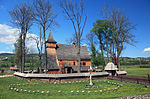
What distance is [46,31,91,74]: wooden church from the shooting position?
3384 centimetres

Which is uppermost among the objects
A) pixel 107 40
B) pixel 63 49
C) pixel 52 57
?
pixel 107 40

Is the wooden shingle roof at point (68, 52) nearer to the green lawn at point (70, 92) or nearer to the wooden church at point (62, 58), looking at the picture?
the wooden church at point (62, 58)

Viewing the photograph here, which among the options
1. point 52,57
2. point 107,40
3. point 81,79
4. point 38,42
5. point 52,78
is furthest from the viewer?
point 107,40

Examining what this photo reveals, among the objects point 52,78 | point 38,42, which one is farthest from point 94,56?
point 52,78

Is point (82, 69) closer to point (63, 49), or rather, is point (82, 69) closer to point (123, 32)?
point (63, 49)

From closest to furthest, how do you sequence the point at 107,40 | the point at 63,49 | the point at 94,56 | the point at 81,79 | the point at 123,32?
the point at 81,79 < the point at 123,32 < the point at 63,49 < the point at 107,40 < the point at 94,56

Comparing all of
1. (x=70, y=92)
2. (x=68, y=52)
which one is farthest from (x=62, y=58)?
(x=70, y=92)

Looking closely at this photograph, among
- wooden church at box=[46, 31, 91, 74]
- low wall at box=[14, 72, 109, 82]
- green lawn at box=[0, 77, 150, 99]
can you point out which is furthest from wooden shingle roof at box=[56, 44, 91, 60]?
green lawn at box=[0, 77, 150, 99]

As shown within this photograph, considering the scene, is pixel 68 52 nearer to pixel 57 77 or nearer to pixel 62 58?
pixel 62 58

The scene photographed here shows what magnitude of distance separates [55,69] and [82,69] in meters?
8.36

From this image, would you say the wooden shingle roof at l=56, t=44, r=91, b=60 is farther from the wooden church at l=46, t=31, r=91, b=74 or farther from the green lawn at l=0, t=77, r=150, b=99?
the green lawn at l=0, t=77, r=150, b=99

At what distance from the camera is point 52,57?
35.3 m

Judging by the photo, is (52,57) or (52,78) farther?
(52,57)

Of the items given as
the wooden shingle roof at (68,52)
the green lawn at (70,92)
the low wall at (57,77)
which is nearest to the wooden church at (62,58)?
the wooden shingle roof at (68,52)
